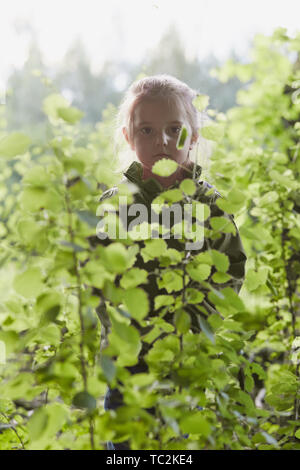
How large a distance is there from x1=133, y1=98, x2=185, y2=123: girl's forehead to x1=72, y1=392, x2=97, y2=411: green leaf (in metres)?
0.71

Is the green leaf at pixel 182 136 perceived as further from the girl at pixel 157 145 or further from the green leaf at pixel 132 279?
the girl at pixel 157 145

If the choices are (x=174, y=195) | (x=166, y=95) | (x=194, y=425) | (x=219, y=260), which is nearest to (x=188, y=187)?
(x=174, y=195)

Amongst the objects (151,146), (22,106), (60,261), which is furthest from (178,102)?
(22,106)

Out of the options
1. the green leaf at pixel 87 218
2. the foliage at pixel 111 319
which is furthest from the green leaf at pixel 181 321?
the green leaf at pixel 87 218

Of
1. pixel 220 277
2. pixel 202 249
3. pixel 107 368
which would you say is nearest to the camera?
pixel 107 368

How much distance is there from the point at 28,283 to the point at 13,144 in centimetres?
19

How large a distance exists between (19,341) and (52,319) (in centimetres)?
6

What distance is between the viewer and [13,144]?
62cm

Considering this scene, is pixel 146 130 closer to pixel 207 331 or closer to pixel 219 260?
pixel 219 260

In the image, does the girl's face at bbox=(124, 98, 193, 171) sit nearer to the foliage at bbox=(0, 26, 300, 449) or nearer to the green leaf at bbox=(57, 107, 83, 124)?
the foliage at bbox=(0, 26, 300, 449)

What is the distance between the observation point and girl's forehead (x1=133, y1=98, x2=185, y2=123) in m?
1.10

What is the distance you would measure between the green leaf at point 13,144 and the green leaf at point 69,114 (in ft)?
0.19

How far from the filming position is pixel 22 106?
18.5m
